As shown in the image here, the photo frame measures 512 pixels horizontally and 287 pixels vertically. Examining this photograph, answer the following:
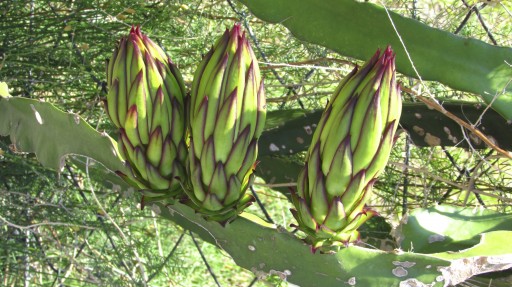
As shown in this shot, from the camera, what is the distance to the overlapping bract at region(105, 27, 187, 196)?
1.69 ft

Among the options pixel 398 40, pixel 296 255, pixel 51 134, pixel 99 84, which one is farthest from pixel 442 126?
pixel 99 84

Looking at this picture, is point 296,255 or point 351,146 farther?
point 296,255

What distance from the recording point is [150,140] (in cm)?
53

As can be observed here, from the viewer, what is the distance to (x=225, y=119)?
0.49 meters

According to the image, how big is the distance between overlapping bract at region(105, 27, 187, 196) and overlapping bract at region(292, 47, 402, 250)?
0.37 ft

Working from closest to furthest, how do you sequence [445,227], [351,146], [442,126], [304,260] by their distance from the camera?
[351,146] < [304,260] < [445,227] < [442,126]

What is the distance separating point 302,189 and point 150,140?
0.13 meters

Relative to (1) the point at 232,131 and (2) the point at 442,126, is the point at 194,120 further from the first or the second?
(2) the point at 442,126

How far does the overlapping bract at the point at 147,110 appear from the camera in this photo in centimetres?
51

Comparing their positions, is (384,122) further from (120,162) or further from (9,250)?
(9,250)

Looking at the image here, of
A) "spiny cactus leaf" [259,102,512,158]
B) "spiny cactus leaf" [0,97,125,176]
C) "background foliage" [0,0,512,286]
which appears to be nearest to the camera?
"spiny cactus leaf" [0,97,125,176]

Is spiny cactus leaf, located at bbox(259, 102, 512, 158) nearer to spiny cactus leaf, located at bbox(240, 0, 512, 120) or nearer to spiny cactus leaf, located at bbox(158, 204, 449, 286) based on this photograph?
spiny cactus leaf, located at bbox(240, 0, 512, 120)

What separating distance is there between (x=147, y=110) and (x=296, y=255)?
177 mm

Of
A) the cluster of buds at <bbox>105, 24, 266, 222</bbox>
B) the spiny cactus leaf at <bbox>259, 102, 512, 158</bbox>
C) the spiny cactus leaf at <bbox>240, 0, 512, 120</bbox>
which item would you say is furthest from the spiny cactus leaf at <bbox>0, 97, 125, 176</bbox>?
the spiny cactus leaf at <bbox>259, 102, 512, 158</bbox>
